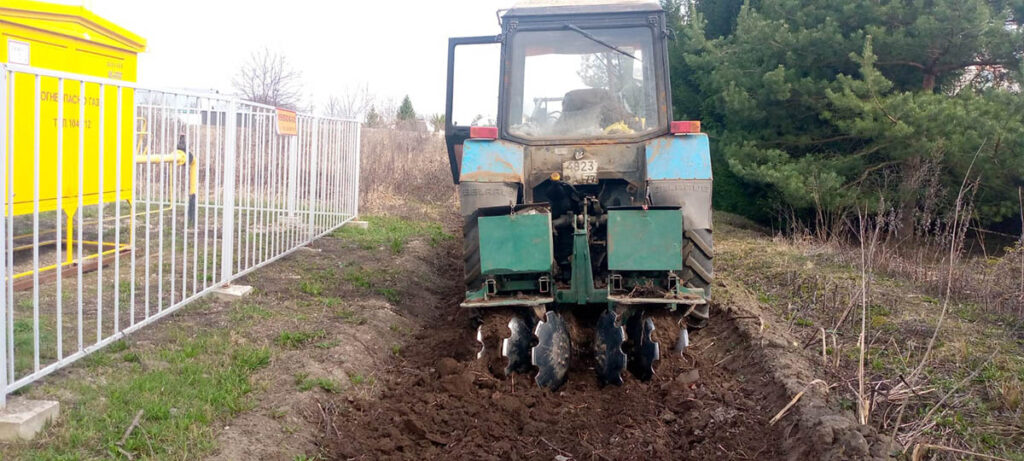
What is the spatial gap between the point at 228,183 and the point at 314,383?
2588mm

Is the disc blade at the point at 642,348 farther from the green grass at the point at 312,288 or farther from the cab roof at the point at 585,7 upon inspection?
the green grass at the point at 312,288

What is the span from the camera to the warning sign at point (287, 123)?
7486 millimetres

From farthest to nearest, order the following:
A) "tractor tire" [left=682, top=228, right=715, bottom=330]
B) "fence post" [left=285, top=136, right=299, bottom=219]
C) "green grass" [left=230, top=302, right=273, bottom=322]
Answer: "fence post" [left=285, top=136, right=299, bottom=219] < "green grass" [left=230, top=302, right=273, bottom=322] < "tractor tire" [left=682, top=228, right=715, bottom=330]

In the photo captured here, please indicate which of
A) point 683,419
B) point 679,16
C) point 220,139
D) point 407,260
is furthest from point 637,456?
point 679,16

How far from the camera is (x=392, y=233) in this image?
1011 cm

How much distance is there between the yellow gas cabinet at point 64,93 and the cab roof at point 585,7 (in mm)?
2989

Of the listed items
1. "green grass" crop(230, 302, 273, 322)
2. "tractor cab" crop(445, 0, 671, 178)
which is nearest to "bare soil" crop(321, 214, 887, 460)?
"green grass" crop(230, 302, 273, 322)

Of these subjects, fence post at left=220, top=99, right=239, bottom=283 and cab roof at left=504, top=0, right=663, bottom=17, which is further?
fence post at left=220, top=99, right=239, bottom=283

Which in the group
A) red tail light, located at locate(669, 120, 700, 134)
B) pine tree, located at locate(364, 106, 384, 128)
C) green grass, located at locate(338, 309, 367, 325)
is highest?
pine tree, located at locate(364, 106, 384, 128)

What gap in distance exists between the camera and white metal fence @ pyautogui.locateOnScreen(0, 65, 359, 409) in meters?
4.19

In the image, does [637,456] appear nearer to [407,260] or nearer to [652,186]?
[652,186]

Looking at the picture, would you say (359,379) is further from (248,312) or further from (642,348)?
(642,348)

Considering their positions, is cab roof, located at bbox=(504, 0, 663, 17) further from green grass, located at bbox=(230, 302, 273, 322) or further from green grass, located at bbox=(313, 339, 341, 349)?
green grass, located at bbox=(230, 302, 273, 322)

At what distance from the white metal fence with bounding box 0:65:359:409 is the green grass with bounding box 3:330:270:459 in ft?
0.68
